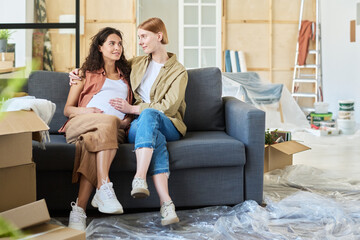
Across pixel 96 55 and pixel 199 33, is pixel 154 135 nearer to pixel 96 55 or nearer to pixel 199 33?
pixel 96 55

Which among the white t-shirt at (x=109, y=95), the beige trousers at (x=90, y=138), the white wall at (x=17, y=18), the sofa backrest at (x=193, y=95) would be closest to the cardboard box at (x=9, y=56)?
the white wall at (x=17, y=18)

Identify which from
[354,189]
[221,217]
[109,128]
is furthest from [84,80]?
[354,189]

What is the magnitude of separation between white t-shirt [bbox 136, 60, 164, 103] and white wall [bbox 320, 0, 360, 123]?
4.59 meters

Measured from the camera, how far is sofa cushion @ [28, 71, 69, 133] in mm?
3109

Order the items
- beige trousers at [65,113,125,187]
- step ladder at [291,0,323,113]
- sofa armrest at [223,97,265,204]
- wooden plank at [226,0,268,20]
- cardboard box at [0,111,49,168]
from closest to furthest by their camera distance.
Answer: cardboard box at [0,111,49,168] < beige trousers at [65,113,125,187] < sofa armrest at [223,97,265,204] < step ladder at [291,0,323,113] < wooden plank at [226,0,268,20]

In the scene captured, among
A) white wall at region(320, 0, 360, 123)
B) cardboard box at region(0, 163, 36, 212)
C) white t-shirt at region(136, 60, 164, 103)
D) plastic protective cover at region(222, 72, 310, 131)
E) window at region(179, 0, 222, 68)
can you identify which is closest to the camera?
cardboard box at region(0, 163, 36, 212)

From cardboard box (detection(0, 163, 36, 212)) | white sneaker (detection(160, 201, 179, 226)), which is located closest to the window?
white sneaker (detection(160, 201, 179, 226))

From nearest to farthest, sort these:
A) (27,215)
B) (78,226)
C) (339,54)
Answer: (27,215) < (78,226) < (339,54)

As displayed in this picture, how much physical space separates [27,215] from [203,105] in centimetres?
161

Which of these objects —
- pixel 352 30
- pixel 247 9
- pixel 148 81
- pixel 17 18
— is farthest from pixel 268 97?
pixel 148 81

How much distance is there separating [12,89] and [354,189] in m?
2.95

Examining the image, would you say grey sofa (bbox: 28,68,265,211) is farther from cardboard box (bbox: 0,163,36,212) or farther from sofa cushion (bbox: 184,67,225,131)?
cardboard box (bbox: 0,163,36,212)

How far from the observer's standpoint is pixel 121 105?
282cm

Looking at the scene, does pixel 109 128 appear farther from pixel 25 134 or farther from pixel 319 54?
pixel 319 54
